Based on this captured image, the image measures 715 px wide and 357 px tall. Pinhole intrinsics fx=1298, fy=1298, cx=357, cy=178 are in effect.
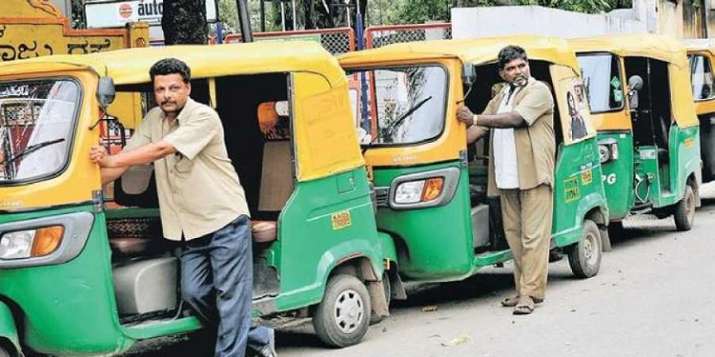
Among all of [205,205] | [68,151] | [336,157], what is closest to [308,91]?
[336,157]

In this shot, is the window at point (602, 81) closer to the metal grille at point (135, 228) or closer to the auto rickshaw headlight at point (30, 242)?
the metal grille at point (135, 228)

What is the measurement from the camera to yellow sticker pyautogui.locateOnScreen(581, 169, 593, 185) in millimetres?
11020

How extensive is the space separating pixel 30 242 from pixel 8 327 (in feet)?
1.43

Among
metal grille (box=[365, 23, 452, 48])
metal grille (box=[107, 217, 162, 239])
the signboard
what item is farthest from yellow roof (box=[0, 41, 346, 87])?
metal grille (box=[365, 23, 452, 48])

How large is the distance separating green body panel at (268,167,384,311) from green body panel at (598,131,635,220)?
14.7 feet

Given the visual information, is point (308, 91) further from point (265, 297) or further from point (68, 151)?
point (68, 151)

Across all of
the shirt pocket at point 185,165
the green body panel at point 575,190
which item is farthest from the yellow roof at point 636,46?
the shirt pocket at point 185,165

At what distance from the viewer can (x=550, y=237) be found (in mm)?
10023

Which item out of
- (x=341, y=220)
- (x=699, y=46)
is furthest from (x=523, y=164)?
(x=699, y=46)

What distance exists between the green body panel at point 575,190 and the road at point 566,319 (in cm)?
50

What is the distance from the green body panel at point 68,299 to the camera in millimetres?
6516

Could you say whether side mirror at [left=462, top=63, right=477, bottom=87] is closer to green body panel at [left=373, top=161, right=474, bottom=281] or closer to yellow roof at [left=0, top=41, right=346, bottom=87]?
green body panel at [left=373, top=161, right=474, bottom=281]

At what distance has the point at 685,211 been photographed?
1446 cm

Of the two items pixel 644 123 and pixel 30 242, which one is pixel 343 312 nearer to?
pixel 30 242
